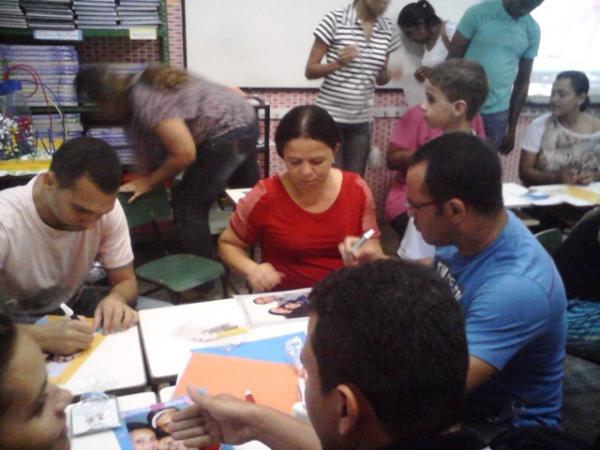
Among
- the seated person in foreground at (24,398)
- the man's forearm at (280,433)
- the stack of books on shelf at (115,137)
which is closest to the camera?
the seated person in foreground at (24,398)

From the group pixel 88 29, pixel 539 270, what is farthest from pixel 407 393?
pixel 88 29

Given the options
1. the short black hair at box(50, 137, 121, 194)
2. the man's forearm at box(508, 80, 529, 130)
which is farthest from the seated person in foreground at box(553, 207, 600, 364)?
the man's forearm at box(508, 80, 529, 130)

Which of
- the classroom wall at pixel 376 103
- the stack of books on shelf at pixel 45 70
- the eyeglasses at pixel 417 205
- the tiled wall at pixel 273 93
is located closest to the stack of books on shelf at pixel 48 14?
the stack of books on shelf at pixel 45 70

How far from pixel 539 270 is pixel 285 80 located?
3223 mm

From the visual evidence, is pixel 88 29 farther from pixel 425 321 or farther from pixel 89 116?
pixel 425 321

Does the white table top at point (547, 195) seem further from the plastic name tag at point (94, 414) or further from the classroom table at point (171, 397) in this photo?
the plastic name tag at point (94, 414)

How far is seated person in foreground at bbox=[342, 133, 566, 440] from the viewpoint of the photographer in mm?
1293

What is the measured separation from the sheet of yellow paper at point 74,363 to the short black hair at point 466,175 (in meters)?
0.97

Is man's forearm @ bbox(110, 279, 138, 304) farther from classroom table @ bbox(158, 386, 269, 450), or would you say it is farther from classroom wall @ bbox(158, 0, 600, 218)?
classroom wall @ bbox(158, 0, 600, 218)

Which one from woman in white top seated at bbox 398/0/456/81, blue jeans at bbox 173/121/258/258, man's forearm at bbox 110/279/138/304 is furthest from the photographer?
woman in white top seated at bbox 398/0/456/81

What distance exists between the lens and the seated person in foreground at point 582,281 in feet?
6.81

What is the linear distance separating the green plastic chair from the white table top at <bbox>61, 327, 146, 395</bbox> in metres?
0.89

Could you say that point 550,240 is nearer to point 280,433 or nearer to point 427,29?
point 280,433

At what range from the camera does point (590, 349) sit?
2.02m
